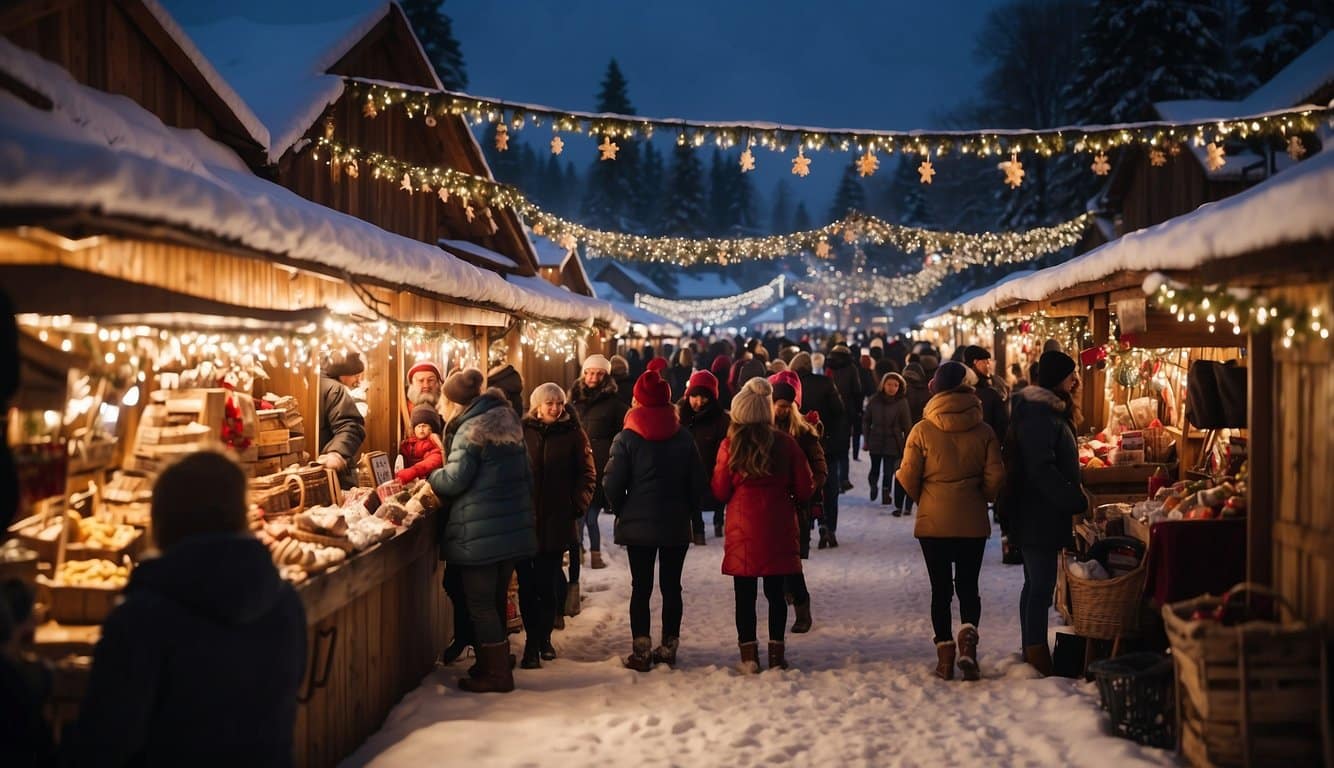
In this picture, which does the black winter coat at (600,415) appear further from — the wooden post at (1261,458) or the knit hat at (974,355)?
the wooden post at (1261,458)

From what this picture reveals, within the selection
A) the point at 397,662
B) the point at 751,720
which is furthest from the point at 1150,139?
the point at 397,662

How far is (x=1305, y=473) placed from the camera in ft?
17.5

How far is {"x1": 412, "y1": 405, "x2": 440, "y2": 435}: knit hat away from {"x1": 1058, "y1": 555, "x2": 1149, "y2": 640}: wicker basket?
187 inches

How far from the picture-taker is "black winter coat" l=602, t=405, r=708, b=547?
7988 millimetres

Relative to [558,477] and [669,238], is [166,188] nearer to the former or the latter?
[558,477]

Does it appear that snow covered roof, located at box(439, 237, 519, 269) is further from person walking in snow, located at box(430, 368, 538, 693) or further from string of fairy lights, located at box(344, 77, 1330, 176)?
person walking in snow, located at box(430, 368, 538, 693)

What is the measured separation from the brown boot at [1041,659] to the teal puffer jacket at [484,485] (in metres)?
3.49

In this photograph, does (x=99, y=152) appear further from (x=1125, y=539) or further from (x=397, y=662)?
(x=1125, y=539)

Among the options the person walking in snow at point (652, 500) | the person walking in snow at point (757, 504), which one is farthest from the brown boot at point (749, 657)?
the person walking in snow at point (652, 500)

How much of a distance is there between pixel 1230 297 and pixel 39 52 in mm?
7738

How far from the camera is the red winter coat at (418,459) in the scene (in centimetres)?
840

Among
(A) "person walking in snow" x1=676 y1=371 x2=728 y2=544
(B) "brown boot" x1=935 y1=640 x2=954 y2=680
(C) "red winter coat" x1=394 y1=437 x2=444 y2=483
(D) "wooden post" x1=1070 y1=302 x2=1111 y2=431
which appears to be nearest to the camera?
(B) "brown boot" x1=935 y1=640 x2=954 y2=680

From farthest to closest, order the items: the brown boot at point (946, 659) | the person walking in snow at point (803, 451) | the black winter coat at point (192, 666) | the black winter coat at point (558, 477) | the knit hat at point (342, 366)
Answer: the person walking in snow at point (803, 451)
the knit hat at point (342, 366)
the black winter coat at point (558, 477)
the brown boot at point (946, 659)
the black winter coat at point (192, 666)

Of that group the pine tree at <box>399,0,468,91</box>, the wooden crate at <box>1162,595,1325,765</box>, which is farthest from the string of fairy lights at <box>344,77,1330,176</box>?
the pine tree at <box>399,0,468,91</box>
